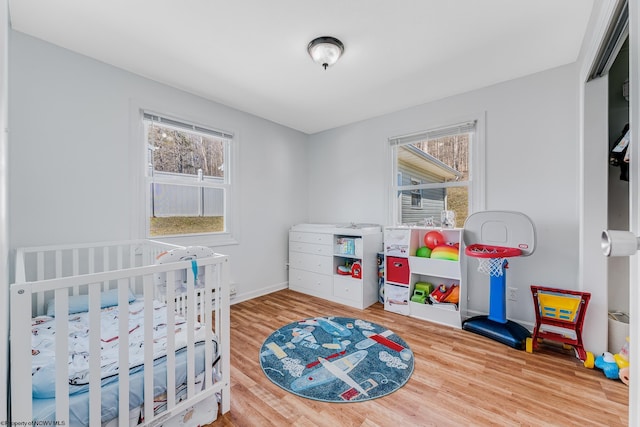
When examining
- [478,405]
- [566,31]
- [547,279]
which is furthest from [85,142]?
[547,279]

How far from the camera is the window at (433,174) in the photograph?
9.80 feet

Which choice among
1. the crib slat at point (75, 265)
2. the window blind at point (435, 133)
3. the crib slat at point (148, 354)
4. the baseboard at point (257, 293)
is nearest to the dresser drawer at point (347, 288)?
the baseboard at point (257, 293)

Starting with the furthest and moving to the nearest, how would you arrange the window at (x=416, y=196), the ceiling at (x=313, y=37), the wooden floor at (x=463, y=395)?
1. the window at (x=416, y=196)
2. the ceiling at (x=313, y=37)
3. the wooden floor at (x=463, y=395)

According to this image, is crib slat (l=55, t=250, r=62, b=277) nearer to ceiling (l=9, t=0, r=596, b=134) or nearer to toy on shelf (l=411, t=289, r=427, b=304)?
ceiling (l=9, t=0, r=596, b=134)

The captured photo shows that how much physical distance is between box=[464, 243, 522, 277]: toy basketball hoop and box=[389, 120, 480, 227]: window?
0.55 meters

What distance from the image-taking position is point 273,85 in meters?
2.78

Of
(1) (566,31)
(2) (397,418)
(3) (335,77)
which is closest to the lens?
(2) (397,418)

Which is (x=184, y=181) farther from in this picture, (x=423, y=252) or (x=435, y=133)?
(x=435, y=133)

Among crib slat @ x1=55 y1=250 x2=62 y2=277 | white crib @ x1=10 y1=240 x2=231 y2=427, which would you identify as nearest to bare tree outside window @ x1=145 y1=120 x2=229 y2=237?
crib slat @ x1=55 y1=250 x2=62 y2=277

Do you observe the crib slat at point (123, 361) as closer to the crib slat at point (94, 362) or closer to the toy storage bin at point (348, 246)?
the crib slat at point (94, 362)

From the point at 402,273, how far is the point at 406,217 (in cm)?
77

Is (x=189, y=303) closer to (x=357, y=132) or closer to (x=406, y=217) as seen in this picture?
(x=406, y=217)

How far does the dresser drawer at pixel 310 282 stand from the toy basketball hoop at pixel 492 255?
1.67m

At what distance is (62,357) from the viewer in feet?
3.48
